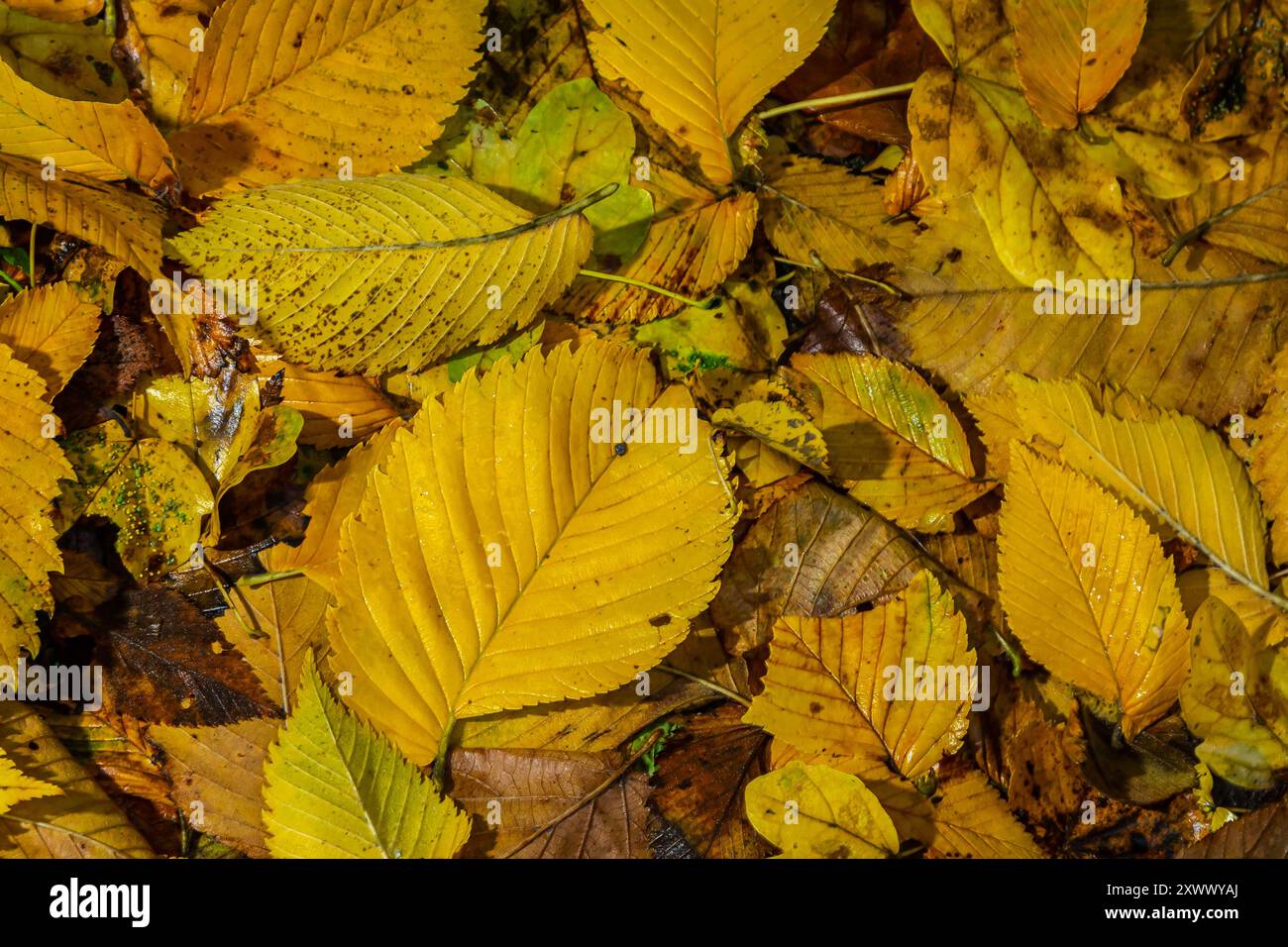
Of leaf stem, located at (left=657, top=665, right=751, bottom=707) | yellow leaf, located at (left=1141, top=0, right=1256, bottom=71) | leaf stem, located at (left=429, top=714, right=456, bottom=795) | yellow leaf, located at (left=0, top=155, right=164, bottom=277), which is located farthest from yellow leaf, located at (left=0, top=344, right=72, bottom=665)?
yellow leaf, located at (left=1141, top=0, right=1256, bottom=71)

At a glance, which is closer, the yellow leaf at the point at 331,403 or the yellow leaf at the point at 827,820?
the yellow leaf at the point at 827,820

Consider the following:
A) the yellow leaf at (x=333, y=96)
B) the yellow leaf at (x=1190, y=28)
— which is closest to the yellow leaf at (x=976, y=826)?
the yellow leaf at (x=1190, y=28)

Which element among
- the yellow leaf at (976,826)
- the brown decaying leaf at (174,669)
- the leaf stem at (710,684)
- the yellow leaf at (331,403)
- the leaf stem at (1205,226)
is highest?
the leaf stem at (1205,226)

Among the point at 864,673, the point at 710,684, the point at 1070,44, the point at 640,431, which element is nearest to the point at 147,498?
→ the point at 640,431

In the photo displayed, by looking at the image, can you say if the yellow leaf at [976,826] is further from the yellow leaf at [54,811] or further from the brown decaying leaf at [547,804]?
the yellow leaf at [54,811]

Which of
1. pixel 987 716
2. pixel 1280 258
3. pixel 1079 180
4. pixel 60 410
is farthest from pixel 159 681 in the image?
pixel 1280 258

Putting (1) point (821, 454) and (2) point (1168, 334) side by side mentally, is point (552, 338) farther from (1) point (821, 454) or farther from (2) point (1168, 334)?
(2) point (1168, 334)
